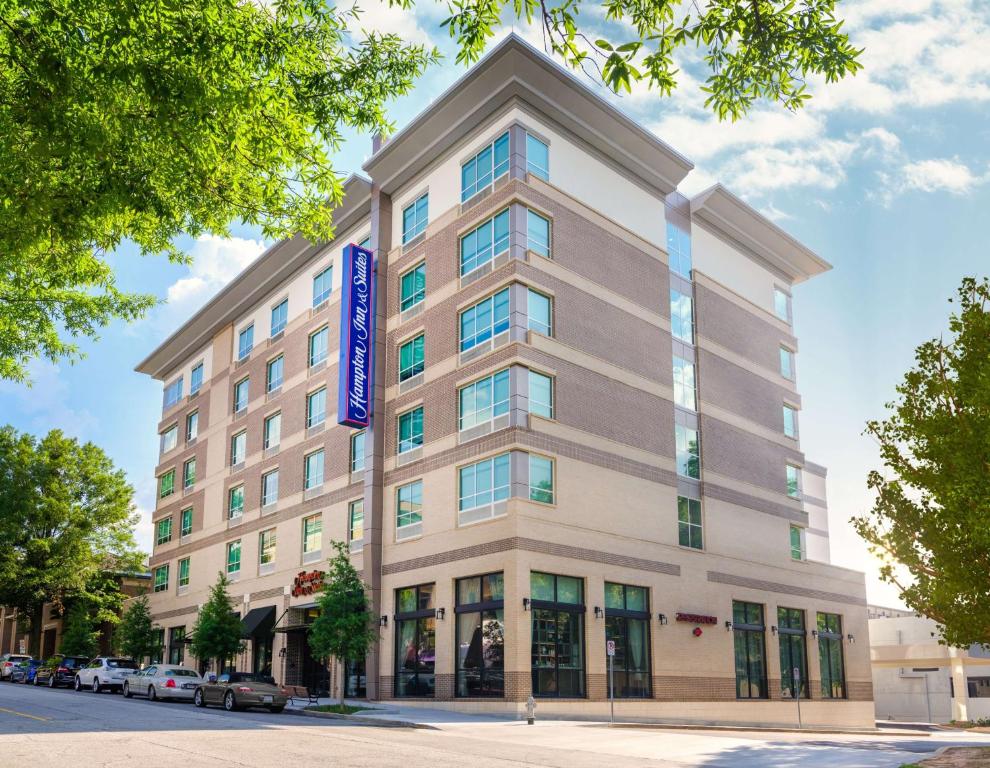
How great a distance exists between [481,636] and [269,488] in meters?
19.1

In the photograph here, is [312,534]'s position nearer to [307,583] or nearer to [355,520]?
[307,583]

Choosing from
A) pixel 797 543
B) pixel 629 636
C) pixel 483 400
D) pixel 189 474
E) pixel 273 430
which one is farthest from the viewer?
pixel 189 474

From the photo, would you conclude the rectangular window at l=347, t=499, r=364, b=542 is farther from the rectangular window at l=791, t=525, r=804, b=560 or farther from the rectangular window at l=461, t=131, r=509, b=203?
the rectangular window at l=791, t=525, r=804, b=560

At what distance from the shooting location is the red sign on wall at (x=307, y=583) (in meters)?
41.2

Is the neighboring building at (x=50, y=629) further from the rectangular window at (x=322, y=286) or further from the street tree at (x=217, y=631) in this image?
the rectangular window at (x=322, y=286)

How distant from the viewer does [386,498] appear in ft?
127

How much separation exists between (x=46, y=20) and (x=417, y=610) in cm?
2882

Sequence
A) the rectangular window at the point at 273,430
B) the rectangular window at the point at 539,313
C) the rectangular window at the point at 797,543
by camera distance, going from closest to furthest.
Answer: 1. the rectangular window at the point at 539,313
2. the rectangular window at the point at 797,543
3. the rectangular window at the point at 273,430

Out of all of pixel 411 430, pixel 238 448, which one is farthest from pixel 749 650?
pixel 238 448

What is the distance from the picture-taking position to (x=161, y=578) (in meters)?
59.4

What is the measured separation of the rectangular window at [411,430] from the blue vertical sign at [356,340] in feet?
5.06

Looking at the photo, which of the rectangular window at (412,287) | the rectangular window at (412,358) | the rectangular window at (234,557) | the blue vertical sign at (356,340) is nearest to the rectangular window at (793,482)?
the rectangular window at (412,358)

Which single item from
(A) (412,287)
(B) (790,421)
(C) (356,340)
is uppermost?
(A) (412,287)

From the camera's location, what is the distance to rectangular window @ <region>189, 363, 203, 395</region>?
5941 cm
